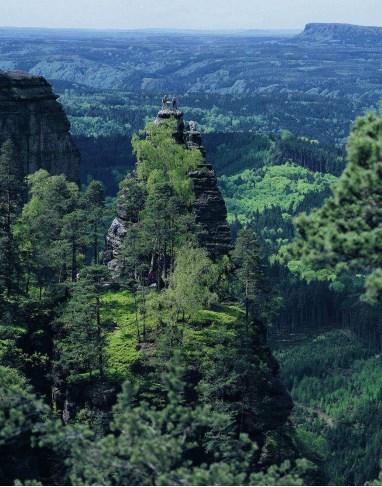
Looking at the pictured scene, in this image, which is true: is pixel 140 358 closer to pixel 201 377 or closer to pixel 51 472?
pixel 201 377

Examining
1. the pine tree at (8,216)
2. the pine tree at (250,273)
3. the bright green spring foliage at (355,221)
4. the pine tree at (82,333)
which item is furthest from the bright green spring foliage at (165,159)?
the bright green spring foliage at (355,221)

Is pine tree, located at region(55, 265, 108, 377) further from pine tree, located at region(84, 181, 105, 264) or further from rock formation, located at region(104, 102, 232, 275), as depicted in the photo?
rock formation, located at region(104, 102, 232, 275)

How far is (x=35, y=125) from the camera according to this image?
94500mm

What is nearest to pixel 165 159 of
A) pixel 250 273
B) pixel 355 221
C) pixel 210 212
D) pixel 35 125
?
pixel 210 212

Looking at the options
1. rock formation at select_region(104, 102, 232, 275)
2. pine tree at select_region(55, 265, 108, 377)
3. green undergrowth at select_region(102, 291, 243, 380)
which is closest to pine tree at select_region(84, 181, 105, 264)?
rock formation at select_region(104, 102, 232, 275)

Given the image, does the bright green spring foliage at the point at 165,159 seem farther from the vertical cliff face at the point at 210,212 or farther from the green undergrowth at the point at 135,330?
the green undergrowth at the point at 135,330

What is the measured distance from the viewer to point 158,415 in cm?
3159

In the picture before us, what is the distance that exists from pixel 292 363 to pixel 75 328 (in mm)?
65257

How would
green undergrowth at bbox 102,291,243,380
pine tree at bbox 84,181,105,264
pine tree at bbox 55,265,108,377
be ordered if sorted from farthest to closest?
pine tree at bbox 84,181,105,264 < green undergrowth at bbox 102,291,243,380 < pine tree at bbox 55,265,108,377

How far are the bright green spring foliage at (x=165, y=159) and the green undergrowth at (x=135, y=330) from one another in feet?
27.1

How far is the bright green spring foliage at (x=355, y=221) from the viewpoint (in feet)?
115

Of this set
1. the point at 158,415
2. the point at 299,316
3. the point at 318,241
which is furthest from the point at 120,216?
the point at 299,316

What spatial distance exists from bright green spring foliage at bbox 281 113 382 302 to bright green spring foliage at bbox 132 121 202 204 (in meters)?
30.4

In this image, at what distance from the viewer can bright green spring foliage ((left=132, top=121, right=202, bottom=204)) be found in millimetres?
67812
